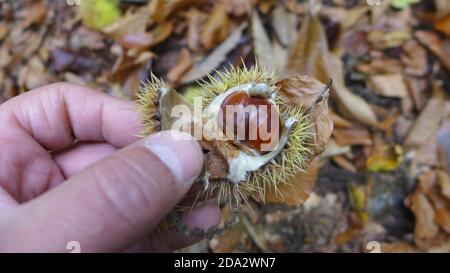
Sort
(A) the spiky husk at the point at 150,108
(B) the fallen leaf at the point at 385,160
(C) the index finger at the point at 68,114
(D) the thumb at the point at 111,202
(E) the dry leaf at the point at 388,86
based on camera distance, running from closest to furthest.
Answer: (D) the thumb at the point at 111,202 < (A) the spiky husk at the point at 150,108 < (C) the index finger at the point at 68,114 < (B) the fallen leaf at the point at 385,160 < (E) the dry leaf at the point at 388,86

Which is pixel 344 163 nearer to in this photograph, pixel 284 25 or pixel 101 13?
pixel 284 25

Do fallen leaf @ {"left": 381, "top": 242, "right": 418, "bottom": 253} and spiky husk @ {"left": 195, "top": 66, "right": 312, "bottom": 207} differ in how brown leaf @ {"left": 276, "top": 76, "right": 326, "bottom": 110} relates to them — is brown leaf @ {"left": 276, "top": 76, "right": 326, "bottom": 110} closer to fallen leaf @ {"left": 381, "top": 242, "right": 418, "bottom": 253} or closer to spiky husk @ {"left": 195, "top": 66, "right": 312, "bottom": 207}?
spiky husk @ {"left": 195, "top": 66, "right": 312, "bottom": 207}

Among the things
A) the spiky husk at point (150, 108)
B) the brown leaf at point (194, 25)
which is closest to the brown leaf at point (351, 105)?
the brown leaf at point (194, 25)

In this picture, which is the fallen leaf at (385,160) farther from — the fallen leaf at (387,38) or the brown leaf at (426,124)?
Result: the fallen leaf at (387,38)

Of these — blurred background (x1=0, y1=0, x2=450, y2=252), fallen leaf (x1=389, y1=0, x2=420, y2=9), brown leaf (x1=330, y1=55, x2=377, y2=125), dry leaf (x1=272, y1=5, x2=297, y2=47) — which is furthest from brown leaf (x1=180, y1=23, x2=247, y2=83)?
fallen leaf (x1=389, y1=0, x2=420, y2=9)

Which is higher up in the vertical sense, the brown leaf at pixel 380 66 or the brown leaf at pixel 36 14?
the brown leaf at pixel 36 14

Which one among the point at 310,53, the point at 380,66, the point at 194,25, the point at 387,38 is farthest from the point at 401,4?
the point at 194,25

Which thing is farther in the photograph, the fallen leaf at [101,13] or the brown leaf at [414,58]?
the fallen leaf at [101,13]
